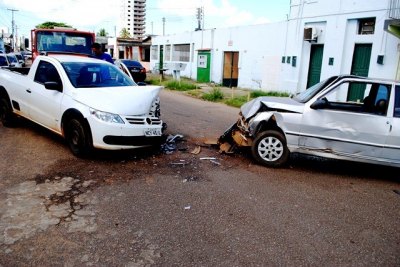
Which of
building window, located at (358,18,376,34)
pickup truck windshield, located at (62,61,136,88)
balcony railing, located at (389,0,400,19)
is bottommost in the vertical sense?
pickup truck windshield, located at (62,61,136,88)

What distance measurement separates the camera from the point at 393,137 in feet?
18.9

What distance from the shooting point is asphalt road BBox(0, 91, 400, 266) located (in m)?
3.47

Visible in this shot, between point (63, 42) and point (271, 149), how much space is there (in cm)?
1019

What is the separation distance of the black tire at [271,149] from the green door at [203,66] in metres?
21.5

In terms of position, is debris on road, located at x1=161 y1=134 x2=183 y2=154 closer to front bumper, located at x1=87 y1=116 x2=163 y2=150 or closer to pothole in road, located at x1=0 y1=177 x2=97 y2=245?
front bumper, located at x1=87 y1=116 x2=163 y2=150

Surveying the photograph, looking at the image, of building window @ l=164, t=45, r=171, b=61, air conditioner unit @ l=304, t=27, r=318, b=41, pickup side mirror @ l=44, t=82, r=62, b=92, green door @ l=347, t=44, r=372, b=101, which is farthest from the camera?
building window @ l=164, t=45, r=171, b=61

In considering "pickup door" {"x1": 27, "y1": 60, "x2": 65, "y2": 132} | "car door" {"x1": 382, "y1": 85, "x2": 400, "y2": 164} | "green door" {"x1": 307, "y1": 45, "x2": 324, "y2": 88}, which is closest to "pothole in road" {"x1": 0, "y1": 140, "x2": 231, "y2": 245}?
"pickup door" {"x1": 27, "y1": 60, "x2": 65, "y2": 132}

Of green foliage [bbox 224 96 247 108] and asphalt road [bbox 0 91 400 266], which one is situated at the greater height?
green foliage [bbox 224 96 247 108]

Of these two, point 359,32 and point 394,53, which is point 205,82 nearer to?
point 359,32

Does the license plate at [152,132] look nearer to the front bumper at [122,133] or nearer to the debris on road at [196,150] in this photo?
the front bumper at [122,133]

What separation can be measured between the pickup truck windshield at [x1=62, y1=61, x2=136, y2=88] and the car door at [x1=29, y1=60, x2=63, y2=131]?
272mm

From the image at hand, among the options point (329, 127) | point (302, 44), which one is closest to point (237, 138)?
point (329, 127)

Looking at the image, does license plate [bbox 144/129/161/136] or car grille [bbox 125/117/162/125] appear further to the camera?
license plate [bbox 144/129/161/136]

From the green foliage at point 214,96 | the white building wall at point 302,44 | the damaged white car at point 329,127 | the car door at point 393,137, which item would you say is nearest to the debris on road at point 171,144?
the damaged white car at point 329,127
